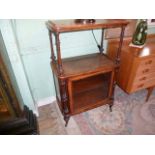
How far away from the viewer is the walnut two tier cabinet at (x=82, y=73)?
1110 millimetres

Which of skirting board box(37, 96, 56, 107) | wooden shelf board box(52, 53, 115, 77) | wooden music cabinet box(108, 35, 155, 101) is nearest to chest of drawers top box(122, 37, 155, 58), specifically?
wooden music cabinet box(108, 35, 155, 101)

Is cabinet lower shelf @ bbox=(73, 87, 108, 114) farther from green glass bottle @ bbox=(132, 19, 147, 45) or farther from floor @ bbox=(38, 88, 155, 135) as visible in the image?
green glass bottle @ bbox=(132, 19, 147, 45)

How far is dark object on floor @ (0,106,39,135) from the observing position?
137cm

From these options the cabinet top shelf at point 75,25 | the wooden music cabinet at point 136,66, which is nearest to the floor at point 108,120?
the wooden music cabinet at point 136,66

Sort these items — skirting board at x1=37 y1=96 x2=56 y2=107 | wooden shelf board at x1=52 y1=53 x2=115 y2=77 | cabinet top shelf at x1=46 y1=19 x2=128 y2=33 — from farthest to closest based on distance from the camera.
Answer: skirting board at x1=37 y1=96 x2=56 y2=107, wooden shelf board at x1=52 y1=53 x2=115 y2=77, cabinet top shelf at x1=46 y1=19 x2=128 y2=33

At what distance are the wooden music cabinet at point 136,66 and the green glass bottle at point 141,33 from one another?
0.30ft

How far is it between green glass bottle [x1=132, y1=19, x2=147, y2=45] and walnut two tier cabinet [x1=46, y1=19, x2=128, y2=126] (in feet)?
1.18

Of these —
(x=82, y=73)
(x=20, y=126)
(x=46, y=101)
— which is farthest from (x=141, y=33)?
(x=20, y=126)

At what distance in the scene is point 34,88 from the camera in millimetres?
1755
